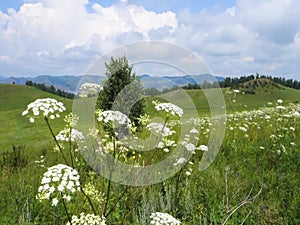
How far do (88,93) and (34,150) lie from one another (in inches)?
362

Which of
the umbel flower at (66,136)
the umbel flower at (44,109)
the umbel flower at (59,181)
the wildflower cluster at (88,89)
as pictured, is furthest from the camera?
the wildflower cluster at (88,89)

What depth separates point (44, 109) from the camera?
2916 mm

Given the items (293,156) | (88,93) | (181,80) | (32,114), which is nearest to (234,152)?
(293,156)

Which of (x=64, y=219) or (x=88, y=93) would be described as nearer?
(x=88, y=93)

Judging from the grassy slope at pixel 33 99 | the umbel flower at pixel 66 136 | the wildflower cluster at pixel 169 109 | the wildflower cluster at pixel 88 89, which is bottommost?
the grassy slope at pixel 33 99

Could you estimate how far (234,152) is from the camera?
Result: 8.96 m

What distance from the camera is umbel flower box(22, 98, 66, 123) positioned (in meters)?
2.87

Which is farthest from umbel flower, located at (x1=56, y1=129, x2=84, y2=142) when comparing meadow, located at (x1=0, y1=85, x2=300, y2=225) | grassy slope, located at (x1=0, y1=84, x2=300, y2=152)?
grassy slope, located at (x1=0, y1=84, x2=300, y2=152)

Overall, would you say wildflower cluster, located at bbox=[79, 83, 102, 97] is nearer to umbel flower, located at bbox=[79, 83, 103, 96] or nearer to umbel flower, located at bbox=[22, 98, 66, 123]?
umbel flower, located at bbox=[79, 83, 103, 96]

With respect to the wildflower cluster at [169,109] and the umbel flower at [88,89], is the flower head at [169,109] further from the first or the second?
the umbel flower at [88,89]

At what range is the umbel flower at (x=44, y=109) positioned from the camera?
9.42 ft

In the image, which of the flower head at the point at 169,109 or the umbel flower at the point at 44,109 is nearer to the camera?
the umbel flower at the point at 44,109

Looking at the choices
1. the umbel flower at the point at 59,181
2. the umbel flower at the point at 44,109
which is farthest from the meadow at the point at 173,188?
the umbel flower at the point at 44,109

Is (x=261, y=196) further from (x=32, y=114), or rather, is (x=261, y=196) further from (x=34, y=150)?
(x=34, y=150)
